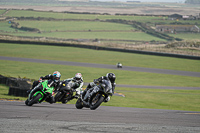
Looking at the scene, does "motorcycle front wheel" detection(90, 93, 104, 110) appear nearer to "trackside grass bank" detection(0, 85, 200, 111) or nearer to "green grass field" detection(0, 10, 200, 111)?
"green grass field" detection(0, 10, 200, 111)

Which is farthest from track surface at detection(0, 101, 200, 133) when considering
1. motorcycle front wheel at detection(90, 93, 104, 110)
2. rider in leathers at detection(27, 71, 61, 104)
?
rider in leathers at detection(27, 71, 61, 104)

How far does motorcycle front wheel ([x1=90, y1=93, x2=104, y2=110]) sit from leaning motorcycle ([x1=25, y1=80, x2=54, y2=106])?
2.05m

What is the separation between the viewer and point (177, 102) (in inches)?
950

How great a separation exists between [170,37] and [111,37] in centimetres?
2236

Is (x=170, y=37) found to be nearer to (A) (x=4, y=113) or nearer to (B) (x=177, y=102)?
(B) (x=177, y=102)

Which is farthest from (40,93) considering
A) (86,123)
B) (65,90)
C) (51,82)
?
(86,123)

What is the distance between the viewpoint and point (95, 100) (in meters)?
13.3

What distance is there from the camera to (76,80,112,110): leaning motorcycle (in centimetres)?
1279

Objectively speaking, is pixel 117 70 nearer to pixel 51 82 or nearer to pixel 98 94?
pixel 51 82

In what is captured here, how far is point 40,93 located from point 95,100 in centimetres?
246

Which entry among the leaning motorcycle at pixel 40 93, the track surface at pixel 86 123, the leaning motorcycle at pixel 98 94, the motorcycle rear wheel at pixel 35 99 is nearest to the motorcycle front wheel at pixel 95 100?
the leaning motorcycle at pixel 98 94

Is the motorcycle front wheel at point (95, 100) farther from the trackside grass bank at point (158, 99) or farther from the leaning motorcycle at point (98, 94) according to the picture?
the trackside grass bank at point (158, 99)

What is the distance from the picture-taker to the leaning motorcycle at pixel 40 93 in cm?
1385

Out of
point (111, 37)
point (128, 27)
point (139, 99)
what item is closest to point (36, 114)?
point (139, 99)
